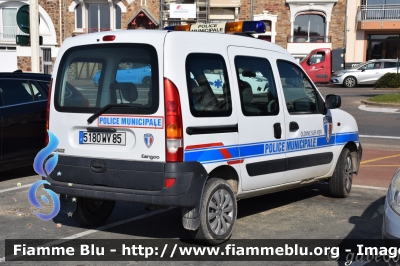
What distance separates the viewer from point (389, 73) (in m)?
31.9

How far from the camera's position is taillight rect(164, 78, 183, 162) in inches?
224

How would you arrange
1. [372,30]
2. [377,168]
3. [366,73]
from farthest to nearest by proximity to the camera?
[372,30] < [366,73] < [377,168]

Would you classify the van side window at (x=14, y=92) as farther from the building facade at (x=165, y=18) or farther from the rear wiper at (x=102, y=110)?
the building facade at (x=165, y=18)

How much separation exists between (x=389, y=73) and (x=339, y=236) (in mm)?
26980

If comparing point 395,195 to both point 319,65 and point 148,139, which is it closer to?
point 148,139

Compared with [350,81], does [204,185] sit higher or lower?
higher

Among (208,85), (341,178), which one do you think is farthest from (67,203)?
(341,178)

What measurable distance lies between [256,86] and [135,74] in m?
1.45

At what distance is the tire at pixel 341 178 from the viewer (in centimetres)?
818

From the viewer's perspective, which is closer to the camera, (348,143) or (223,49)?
(223,49)

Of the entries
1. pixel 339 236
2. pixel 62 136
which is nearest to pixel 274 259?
pixel 339 236

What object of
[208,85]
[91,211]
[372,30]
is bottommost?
[91,211]

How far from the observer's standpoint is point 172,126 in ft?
18.6

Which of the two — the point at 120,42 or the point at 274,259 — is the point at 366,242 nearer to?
the point at 274,259
